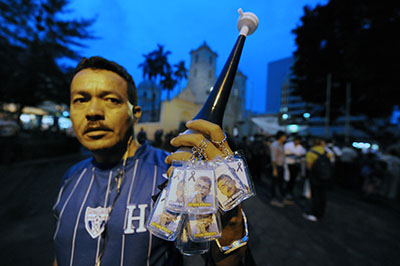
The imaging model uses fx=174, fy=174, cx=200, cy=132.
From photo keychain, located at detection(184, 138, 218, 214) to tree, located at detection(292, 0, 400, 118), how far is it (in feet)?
57.3

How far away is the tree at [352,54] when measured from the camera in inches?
473

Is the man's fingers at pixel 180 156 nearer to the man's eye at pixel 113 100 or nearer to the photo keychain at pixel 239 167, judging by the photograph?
the photo keychain at pixel 239 167

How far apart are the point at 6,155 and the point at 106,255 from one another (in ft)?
34.0

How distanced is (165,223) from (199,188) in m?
0.20

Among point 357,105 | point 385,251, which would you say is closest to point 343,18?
point 357,105

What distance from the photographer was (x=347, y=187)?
7961 millimetres

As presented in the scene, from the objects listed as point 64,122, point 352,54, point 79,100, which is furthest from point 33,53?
point 352,54

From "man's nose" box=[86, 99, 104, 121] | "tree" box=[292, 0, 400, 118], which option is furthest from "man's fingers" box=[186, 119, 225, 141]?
"tree" box=[292, 0, 400, 118]

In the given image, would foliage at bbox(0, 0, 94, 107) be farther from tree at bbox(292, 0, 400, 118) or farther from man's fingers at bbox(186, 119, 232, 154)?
tree at bbox(292, 0, 400, 118)

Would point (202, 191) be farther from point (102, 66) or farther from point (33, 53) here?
point (33, 53)

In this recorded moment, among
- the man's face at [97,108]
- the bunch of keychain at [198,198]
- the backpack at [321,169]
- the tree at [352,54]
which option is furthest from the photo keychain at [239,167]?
the tree at [352,54]

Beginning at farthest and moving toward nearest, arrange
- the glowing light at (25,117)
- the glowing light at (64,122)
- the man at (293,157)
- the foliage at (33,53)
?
the glowing light at (64,122), the glowing light at (25,117), the foliage at (33,53), the man at (293,157)

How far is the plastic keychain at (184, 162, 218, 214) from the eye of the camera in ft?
2.17

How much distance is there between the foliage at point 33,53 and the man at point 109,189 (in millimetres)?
14146
